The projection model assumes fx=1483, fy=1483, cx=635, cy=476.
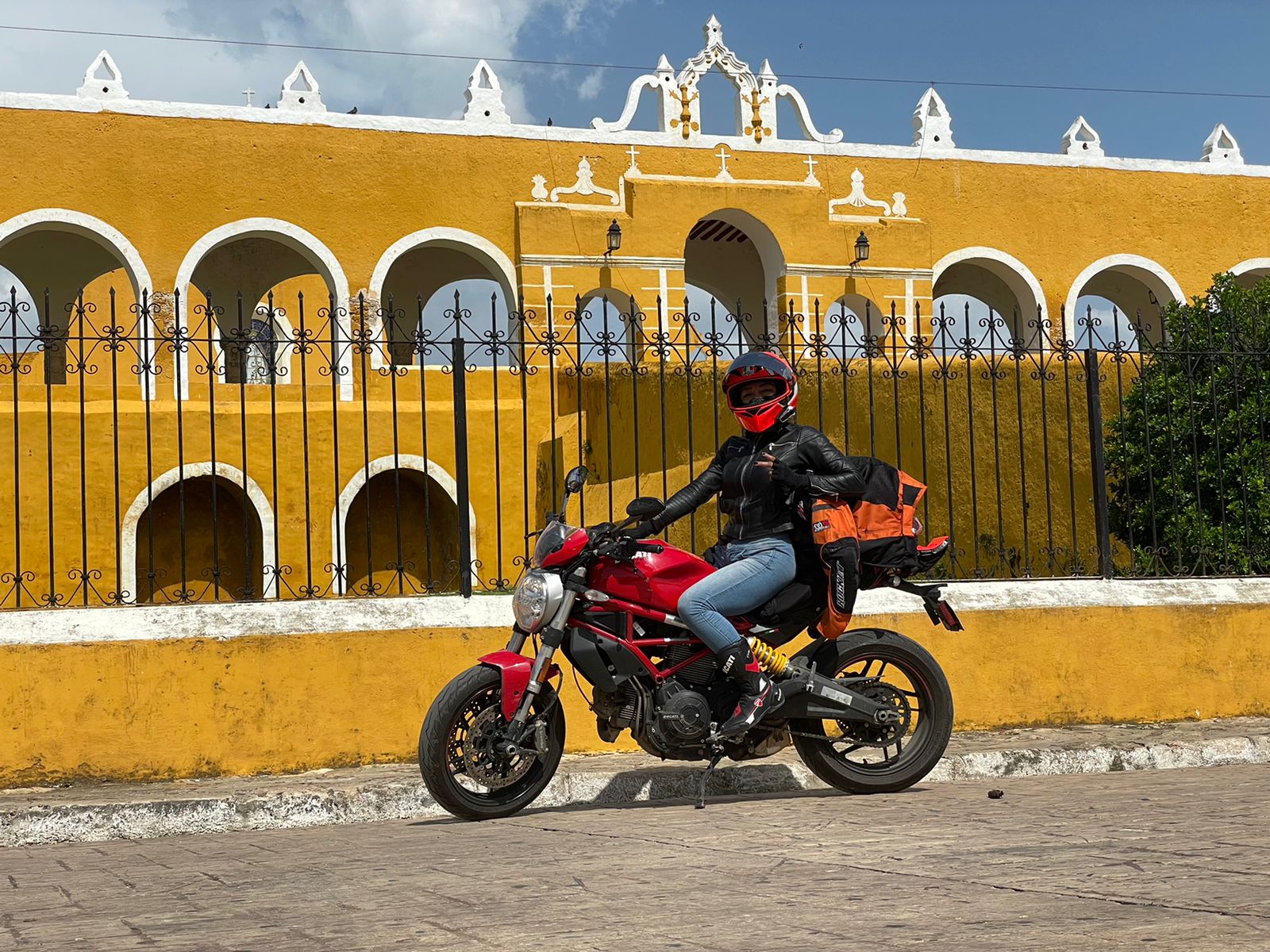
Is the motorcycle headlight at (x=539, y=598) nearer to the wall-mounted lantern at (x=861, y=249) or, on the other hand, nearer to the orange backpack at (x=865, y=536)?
the orange backpack at (x=865, y=536)

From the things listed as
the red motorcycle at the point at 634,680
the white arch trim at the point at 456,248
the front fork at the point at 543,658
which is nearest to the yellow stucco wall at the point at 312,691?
the red motorcycle at the point at 634,680

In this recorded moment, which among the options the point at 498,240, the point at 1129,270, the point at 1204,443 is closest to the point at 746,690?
the point at 1204,443

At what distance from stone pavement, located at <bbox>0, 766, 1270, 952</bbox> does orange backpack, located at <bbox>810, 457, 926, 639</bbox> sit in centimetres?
77

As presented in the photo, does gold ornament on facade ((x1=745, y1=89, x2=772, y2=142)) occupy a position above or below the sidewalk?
above

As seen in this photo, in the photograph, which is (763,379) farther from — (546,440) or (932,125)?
(932,125)

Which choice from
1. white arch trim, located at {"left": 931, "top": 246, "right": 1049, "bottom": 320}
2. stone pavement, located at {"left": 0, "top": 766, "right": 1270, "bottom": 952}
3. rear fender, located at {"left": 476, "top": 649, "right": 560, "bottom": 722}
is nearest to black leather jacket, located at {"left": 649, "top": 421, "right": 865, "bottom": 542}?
rear fender, located at {"left": 476, "top": 649, "right": 560, "bottom": 722}

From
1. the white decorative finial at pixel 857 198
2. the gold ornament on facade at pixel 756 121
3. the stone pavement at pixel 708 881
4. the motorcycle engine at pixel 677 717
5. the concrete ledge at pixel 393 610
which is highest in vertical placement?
the gold ornament on facade at pixel 756 121

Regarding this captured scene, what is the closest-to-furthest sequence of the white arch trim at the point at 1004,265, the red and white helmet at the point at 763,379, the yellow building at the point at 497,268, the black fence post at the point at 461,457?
the red and white helmet at the point at 763,379, the black fence post at the point at 461,457, the yellow building at the point at 497,268, the white arch trim at the point at 1004,265

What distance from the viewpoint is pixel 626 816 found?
552cm

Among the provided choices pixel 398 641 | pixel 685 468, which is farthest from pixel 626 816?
pixel 685 468

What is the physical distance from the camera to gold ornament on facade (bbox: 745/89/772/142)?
20.4 meters

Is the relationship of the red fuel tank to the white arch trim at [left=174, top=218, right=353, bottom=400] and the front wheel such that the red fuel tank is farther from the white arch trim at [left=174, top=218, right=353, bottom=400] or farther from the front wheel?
the white arch trim at [left=174, top=218, right=353, bottom=400]

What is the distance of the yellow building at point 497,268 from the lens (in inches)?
530

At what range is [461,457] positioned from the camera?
7.18 meters
